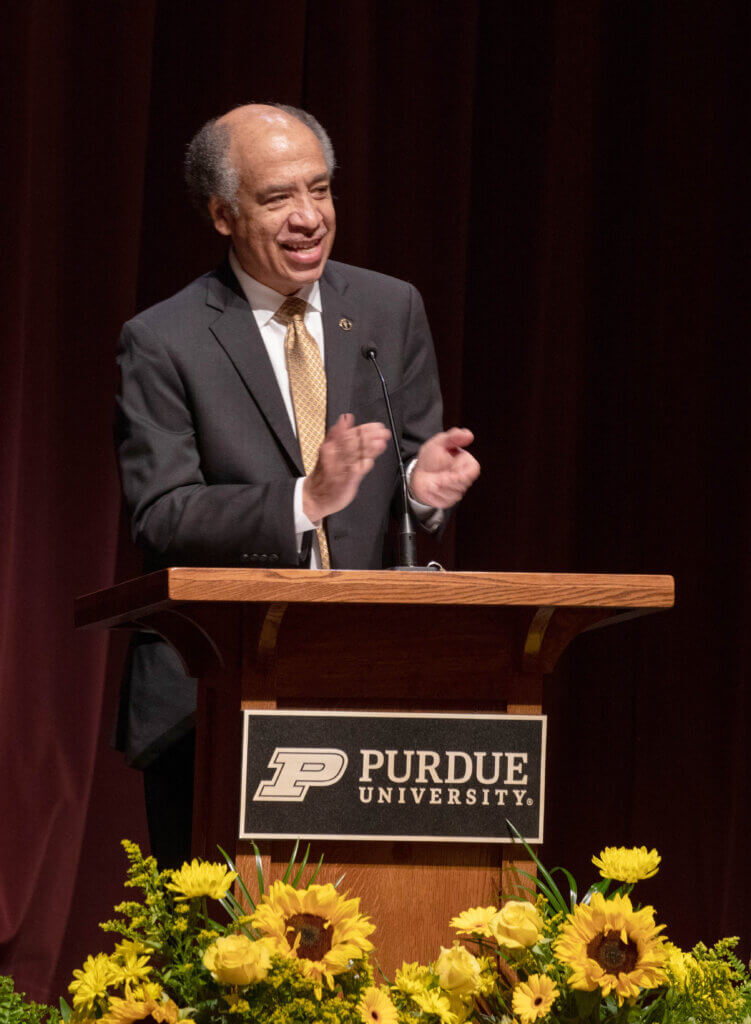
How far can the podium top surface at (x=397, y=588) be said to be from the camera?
1.50 meters

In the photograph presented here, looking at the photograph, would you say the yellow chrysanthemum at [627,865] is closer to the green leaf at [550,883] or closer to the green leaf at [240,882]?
the green leaf at [550,883]

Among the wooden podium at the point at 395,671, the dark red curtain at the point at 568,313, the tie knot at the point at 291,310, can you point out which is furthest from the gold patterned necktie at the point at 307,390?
the dark red curtain at the point at 568,313

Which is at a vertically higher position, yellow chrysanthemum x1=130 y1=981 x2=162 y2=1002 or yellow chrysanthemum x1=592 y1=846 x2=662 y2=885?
yellow chrysanthemum x1=592 y1=846 x2=662 y2=885

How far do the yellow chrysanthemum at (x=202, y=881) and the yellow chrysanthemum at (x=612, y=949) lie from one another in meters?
0.33

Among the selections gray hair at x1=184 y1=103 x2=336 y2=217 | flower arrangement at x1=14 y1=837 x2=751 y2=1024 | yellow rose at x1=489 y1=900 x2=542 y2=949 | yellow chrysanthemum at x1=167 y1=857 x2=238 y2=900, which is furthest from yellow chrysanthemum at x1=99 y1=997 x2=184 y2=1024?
gray hair at x1=184 y1=103 x2=336 y2=217

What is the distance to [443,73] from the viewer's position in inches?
137

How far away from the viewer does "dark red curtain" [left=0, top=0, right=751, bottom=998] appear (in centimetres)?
329

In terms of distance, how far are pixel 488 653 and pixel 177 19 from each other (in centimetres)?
213

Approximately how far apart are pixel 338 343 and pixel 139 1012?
3.30ft

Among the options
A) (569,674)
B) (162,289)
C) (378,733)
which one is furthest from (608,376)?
(378,733)

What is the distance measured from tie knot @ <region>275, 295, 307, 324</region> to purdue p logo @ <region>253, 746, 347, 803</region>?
77 centimetres

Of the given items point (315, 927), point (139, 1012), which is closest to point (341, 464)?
point (315, 927)

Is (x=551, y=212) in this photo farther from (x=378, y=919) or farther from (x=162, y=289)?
(x=378, y=919)

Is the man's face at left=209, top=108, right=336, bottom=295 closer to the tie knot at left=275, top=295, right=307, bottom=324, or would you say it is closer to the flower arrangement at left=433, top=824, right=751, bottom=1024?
the tie knot at left=275, top=295, right=307, bottom=324
